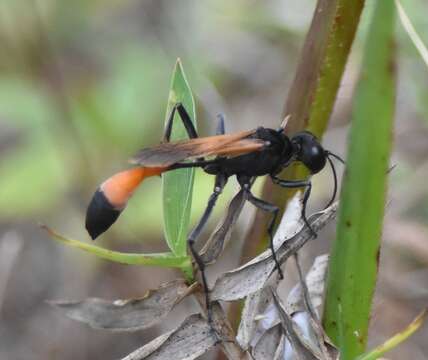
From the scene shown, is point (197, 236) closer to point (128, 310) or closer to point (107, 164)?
point (128, 310)

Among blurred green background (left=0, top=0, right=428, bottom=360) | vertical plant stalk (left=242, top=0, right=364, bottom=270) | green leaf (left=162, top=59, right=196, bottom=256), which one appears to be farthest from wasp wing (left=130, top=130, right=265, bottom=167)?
blurred green background (left=0, top=0, right=428, bottom=360)

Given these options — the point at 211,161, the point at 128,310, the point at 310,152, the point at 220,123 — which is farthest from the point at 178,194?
the point at 220,123

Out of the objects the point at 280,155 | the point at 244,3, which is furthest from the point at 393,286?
the point at 244,3

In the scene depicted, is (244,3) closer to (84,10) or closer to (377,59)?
(84,10)

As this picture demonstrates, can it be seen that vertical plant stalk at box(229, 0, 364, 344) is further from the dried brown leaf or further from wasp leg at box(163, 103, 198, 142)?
the dried brown leaf

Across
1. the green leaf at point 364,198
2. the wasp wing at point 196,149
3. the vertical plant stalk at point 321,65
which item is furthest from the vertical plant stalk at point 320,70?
the green leaf at point 364,198

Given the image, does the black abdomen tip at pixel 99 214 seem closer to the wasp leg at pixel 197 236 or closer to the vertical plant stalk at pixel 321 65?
the wasp leg at pixel 197 236

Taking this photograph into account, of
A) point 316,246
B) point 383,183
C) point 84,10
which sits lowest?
point 316,246

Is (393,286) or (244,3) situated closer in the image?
(393,286)
